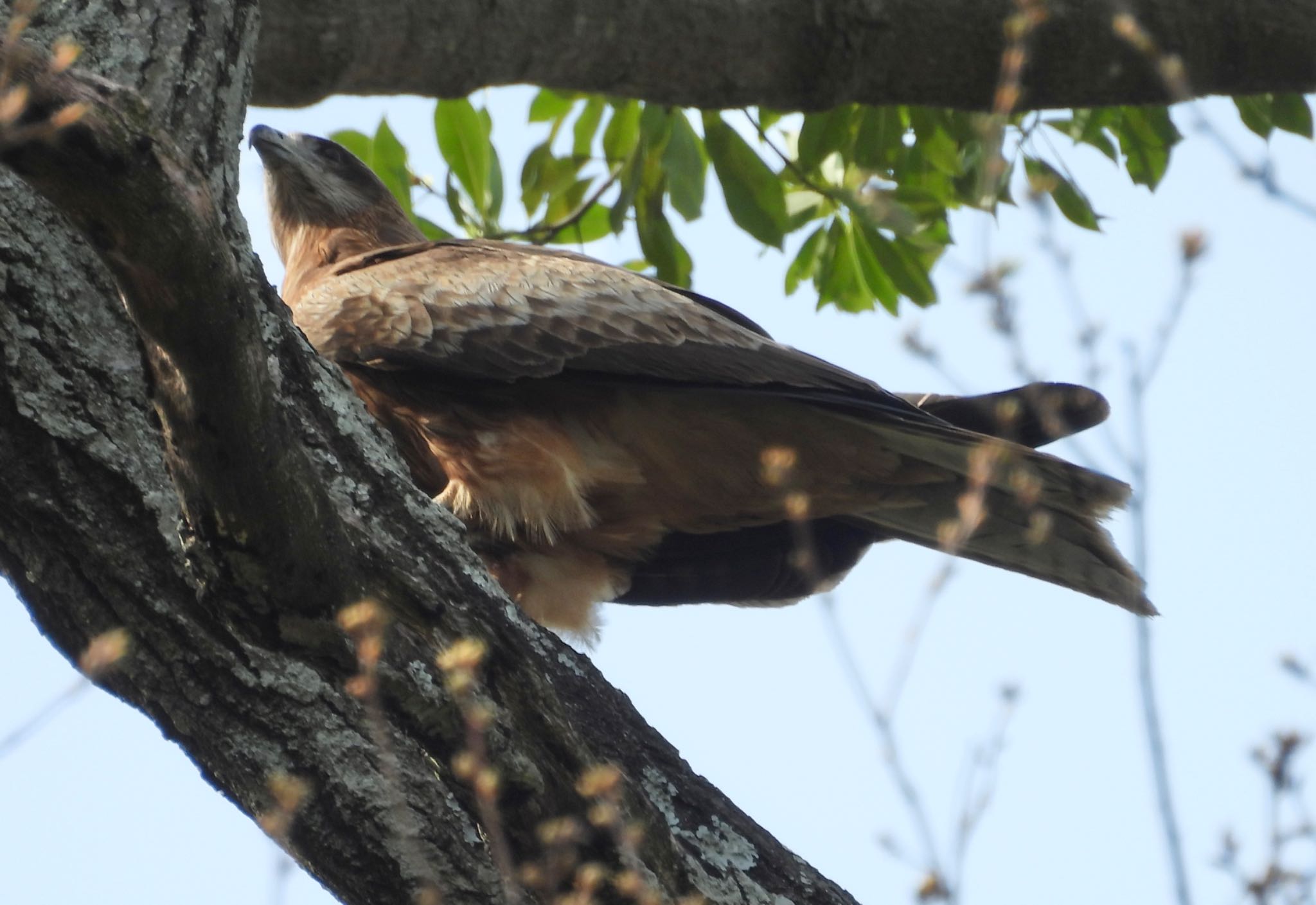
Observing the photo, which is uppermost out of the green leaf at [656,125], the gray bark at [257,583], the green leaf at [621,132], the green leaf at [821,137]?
the green leaf at [821,137]

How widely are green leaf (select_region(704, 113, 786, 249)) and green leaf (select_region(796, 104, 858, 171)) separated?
26 centimetres

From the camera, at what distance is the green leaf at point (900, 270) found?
5277 millimetres

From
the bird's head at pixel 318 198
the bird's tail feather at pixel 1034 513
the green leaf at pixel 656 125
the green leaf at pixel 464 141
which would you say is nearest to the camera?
the bird's tail feather at pixel 1034 513

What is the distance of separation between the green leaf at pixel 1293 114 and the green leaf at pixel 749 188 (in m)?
1.90

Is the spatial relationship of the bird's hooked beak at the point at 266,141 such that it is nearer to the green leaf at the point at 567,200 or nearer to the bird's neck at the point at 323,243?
the bird's neck at the point at 323,243

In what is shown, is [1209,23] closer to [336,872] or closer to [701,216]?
[701,216]

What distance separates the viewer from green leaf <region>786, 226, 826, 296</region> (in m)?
5.53

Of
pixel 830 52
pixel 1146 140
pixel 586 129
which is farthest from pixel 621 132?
pixel 1146 140

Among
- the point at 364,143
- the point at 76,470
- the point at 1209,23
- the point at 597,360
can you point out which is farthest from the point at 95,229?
the point at 1209,23

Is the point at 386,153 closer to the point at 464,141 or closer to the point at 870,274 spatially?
the point at 464,141

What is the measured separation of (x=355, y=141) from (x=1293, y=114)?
3.54 metres

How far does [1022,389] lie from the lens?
4.28m

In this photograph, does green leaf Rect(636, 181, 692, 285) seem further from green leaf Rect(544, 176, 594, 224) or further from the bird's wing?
the bird's wing

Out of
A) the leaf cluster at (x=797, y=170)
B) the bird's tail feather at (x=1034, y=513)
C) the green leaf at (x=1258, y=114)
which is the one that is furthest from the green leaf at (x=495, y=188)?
the green leaf at (x=1258, y=114)
